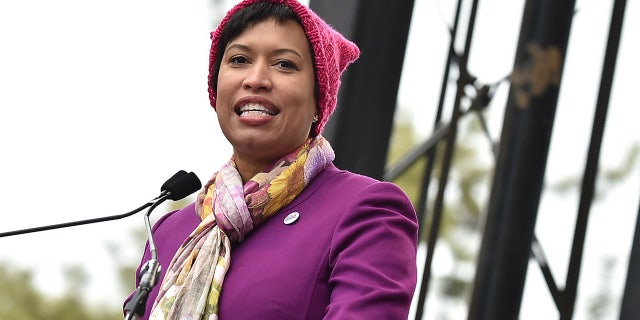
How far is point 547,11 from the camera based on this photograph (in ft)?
12.7

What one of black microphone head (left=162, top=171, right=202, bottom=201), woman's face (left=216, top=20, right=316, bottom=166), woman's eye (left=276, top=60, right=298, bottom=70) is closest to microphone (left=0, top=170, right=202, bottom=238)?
black microphone head (left=162, top=171, right=202, bottom=201)

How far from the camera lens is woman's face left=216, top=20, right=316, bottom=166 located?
2121 millimetres

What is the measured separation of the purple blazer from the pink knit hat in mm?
142

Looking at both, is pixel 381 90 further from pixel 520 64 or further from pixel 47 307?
pixel 47 307

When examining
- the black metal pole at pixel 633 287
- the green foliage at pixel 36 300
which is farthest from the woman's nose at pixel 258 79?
the green foliage at pixel 36 300

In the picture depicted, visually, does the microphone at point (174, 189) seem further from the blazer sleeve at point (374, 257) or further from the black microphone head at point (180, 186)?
the blazer sleeve at point (374, 257)

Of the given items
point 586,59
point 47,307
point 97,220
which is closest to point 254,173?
point 97,220

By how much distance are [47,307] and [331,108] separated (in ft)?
19.9

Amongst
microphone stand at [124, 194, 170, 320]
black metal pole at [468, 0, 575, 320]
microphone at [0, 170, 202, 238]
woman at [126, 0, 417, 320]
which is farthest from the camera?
black metal pole at [468, 0, 575, 320]

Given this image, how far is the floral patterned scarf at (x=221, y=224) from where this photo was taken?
6.70 feet

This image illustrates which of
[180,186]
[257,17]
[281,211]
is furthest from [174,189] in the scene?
[257,17]

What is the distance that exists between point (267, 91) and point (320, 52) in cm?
11

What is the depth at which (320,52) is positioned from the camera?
7.11 ft

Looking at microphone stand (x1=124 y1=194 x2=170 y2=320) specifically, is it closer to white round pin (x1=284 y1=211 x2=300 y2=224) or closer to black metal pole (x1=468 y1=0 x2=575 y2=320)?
white round pin (x1=284 y1=211 x2=300 y2=224)
